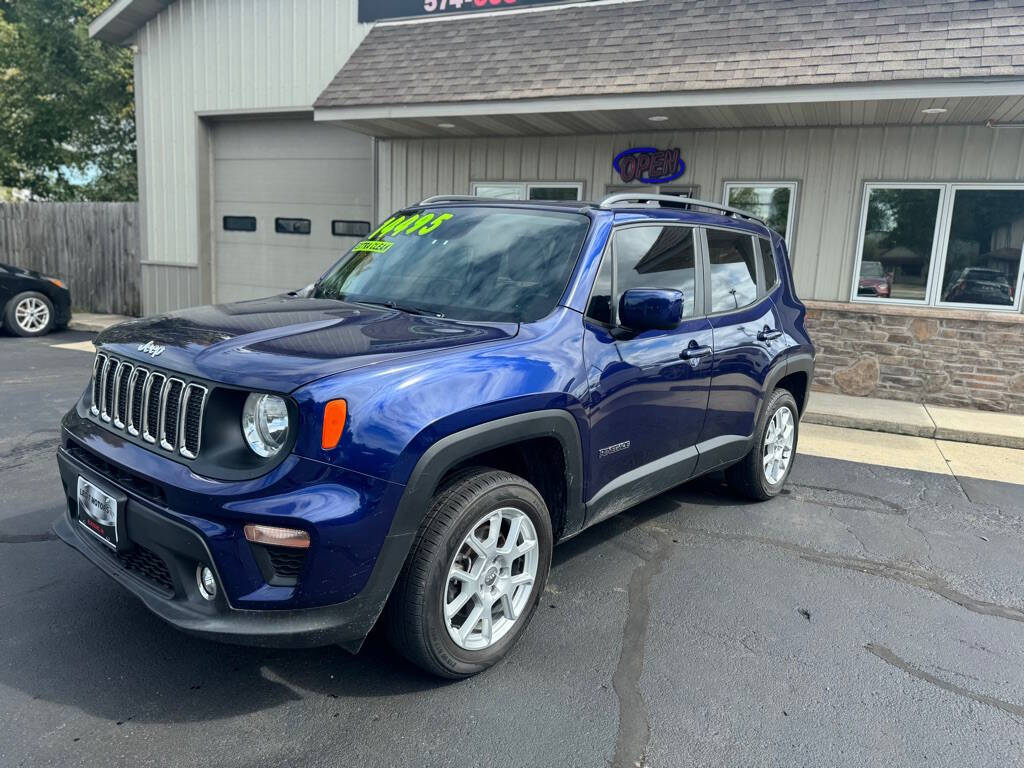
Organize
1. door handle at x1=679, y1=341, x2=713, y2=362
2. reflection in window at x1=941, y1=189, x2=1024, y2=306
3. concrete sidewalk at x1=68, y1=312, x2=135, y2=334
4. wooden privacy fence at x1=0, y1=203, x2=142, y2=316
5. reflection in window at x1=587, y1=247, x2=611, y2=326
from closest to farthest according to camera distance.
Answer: reflection in window at x1=587, y1=247, x2=611, y2=326
door handle at x1=679, y1=341, x2=713, y2=362
reflection in window at x1=941, y1=189, x2=1024, y2=306
concrete sidewalk at x1=68, y1=312, x2=135, y2=334
wooden privacy fence at x1=0, y1=203, x2=142, y2=316

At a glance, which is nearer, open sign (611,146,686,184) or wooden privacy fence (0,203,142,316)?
open sign (611,146,686,184)

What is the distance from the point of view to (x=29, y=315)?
11672 mm

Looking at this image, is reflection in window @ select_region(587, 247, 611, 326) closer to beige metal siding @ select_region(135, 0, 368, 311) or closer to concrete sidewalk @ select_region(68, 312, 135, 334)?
beige metal siding @ select_region(135, 0, 368, 311)

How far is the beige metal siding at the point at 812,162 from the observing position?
326 inches

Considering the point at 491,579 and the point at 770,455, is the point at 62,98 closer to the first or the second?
the point at 770,455

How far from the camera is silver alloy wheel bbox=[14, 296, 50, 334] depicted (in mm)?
11547

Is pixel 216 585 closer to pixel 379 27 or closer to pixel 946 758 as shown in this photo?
pixel 946 758

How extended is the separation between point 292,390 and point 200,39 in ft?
39.6

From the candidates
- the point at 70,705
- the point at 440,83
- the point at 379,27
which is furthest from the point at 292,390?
the point at 379,27

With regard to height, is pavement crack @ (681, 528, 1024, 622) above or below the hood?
below

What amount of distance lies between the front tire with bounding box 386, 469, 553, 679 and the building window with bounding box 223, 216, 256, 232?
10.9 meters

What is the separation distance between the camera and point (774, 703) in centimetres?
297

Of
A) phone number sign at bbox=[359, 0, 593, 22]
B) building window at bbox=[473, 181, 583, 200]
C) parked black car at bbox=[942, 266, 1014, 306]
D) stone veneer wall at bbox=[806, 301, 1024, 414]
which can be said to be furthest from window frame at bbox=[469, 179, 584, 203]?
parked black car at bbox=[942, 266, 1014, 306]

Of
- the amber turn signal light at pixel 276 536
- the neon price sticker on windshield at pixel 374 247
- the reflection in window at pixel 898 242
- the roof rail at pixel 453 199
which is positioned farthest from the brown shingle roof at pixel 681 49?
the amber turn signal light at pixel 276 536
